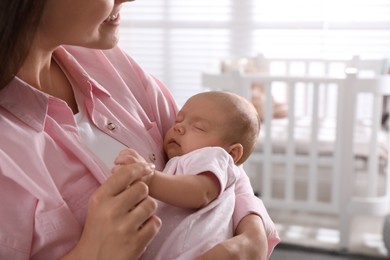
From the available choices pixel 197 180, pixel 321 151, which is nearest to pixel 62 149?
pixel 197 180

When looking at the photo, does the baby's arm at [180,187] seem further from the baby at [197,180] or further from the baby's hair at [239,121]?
the baby's hair at [239,121]

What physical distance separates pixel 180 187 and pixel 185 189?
0.04ft

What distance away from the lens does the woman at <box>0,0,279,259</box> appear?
0.81m

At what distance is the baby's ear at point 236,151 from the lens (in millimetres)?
1173

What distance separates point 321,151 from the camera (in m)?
2.88

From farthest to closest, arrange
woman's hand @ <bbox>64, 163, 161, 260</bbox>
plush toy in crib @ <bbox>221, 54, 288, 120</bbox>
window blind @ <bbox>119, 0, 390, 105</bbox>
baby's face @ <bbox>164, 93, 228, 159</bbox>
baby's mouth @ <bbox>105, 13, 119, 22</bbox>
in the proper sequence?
window blind @ <bbox>119, 0, 390, 105</bbox>, plush toy in crib @ <bbox>221, 54, 288, 120</bbox>, baby's face @ <bbox>164, 93, 228, 159</bbox>, baby's mouth @ <bbox>105, 13, 119, 22</bbox>, woman's hand @ <bbox>64, 163, 161, 260</bbox>

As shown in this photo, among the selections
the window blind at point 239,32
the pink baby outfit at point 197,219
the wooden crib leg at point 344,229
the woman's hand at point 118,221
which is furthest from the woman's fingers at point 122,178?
the window blind at point 239,32

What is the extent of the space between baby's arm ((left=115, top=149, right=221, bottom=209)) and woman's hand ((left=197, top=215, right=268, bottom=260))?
86 mm

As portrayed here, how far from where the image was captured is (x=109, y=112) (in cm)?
105

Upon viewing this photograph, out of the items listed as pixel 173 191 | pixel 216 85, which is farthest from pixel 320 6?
pixel 173 191

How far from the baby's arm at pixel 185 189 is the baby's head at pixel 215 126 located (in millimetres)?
159

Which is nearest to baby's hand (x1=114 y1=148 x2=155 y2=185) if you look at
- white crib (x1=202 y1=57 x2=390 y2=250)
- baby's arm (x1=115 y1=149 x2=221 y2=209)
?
baby's arm (x1=115 y1=149 x2=221 y2=209)

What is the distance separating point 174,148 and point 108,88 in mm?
182

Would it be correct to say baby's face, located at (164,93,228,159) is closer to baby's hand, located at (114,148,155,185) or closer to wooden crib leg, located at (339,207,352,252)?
baby's hand, located at (114,148,155,185)
